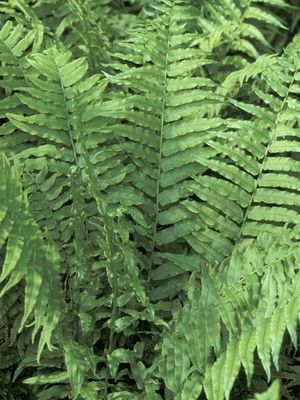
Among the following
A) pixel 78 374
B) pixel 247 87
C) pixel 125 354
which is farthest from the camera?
pixel 247 87

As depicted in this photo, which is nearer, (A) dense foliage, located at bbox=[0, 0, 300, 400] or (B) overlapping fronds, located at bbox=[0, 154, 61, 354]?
(B) overlapping fronds, located at bbox=[0, 154, 61, 354]

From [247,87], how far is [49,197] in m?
1.08

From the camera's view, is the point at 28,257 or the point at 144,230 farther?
the point at 144,230

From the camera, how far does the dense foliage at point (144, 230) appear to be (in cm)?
196

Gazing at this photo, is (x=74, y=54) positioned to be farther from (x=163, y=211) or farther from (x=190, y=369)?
(x=190, y=369)

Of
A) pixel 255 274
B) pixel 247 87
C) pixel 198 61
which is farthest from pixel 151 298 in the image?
pixel 247 87

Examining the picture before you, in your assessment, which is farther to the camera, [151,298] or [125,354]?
[151,298]

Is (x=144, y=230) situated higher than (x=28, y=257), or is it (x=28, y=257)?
(x=28, y=257)

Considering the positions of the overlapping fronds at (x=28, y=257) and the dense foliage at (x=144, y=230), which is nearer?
the overlapping fronds at (x=28, y=257)

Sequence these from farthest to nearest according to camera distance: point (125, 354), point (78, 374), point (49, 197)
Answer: point (49, 197), point (125, 354), point (78, 374)

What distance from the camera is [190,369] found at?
199 cm

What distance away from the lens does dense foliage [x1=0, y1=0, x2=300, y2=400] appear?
196 cm

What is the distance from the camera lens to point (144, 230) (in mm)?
2365

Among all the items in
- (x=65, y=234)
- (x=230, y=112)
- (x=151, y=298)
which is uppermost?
(x=230, y=112)
